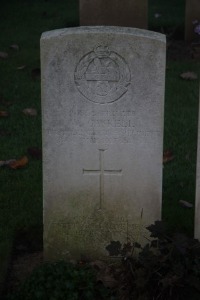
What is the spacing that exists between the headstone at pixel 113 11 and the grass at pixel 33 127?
0.67 meters

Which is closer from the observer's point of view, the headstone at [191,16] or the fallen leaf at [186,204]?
the fallen leaf at [186,204]

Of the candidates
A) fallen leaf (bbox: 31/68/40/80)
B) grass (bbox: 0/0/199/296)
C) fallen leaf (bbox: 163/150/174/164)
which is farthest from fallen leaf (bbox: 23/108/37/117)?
fallen leaf (bbox: 163/150/174/164)

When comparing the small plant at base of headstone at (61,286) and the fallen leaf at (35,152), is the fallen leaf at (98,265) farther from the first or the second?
the fallen leaf at (35,152)

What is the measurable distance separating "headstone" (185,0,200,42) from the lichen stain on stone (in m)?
4.92

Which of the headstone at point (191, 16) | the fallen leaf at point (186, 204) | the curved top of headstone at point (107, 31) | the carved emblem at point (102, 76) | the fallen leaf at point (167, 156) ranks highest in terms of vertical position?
the headstone at point (191, 16)

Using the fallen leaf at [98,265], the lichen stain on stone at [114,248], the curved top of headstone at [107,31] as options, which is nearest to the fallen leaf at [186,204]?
the fallen leaf at [98,265]

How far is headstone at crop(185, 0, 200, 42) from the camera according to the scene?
8688 mm

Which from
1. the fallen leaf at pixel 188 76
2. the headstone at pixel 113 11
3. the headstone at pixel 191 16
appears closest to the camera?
the fallen leaf at pixel 188 76

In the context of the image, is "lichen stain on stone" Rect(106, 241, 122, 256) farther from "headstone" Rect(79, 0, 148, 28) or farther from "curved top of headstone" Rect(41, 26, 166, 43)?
"headstone" Rect(79, 0, 148, 28)

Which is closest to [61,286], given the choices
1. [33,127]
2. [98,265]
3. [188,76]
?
[98,265]

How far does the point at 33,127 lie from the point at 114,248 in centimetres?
258

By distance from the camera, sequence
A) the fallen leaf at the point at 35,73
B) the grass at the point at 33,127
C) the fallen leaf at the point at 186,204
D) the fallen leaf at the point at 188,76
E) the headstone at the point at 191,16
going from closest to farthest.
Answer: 1. the grass at the point at 33,127
2. the fallen leaf at the point at 186,204
3. the fallen leaf at the point at 188,76
4. the fallen leaf at the point at 35,73
5. the headstone at the point at 191,16

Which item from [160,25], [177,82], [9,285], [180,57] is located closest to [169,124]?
[177,82]

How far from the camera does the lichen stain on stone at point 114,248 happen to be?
14.0 ft
